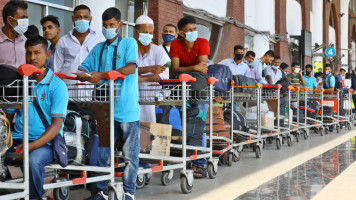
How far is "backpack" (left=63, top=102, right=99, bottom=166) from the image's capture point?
14.1ft

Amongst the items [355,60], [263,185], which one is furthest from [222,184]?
[355,60]

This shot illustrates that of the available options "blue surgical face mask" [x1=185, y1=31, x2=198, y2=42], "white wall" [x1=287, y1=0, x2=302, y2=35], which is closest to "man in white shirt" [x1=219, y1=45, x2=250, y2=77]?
"blue surgical face mask" [x1=185, y1=31, x2=198, y2=42]

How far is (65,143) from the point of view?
4199 millimetres

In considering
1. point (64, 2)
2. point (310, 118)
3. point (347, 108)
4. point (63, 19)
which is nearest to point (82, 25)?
point (63, 19)

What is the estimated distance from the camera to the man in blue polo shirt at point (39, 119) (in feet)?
12.7

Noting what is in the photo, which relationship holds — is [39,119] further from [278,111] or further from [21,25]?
[278,111]

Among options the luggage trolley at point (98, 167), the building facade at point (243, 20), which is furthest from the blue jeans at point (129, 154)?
the building facade at point (243, 20)

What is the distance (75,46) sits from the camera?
6262 mm

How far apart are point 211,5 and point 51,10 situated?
6.93 metres

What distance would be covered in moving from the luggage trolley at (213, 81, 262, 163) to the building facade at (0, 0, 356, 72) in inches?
112

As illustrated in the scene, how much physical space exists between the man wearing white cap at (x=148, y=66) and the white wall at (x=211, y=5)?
7557 mm

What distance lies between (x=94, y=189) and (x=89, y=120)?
0.74 meters

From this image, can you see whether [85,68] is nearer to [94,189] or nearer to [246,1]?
[94,189]

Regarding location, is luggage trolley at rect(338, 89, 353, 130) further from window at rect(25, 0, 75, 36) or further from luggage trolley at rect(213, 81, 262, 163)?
window at rect(25, 0, 75, 36)
